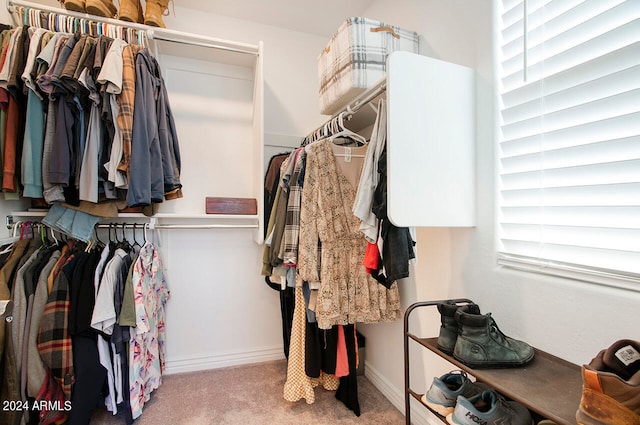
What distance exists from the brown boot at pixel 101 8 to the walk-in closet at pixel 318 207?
2cm

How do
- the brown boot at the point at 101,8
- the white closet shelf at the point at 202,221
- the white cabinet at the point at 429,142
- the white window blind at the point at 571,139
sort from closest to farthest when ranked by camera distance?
the white window blind at the point at 571,139
the white cabinet at the point at 429,142
the brown boot at the point at 101,8
the white closet shelf at the point at 202,221

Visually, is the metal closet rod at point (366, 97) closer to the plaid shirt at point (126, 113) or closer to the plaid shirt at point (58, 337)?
the plaid shirt at point (126, 113)

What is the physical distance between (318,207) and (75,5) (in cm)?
172

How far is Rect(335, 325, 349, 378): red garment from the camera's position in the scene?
1621mm

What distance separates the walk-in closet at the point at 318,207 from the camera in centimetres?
84

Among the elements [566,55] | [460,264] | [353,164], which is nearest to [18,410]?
[353,164]

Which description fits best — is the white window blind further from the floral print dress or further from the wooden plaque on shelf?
the floral print dress

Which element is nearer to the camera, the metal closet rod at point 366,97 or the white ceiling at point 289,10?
the metal closet rod at point 366,97

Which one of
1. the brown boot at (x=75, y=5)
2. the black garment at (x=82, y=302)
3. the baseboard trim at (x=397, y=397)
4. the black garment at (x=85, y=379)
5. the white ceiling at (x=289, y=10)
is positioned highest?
the white ceiling at (x=289, y=10)

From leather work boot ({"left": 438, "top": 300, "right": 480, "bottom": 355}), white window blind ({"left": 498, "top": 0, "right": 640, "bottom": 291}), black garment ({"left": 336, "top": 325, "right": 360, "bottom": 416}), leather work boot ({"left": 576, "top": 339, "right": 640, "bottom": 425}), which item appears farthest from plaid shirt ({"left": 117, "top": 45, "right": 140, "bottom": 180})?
leather work boot ({"left": 576, "top": 339, "right": 640, "bottom": 425})

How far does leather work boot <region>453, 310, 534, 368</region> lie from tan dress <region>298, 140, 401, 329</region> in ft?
2.16

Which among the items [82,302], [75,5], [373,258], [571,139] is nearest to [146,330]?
[82,302]

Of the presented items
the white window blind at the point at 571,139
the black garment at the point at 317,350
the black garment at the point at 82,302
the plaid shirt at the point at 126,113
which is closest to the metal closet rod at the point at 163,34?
the plaid shirt at the point at 126,113

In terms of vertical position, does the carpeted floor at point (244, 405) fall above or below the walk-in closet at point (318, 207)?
below
